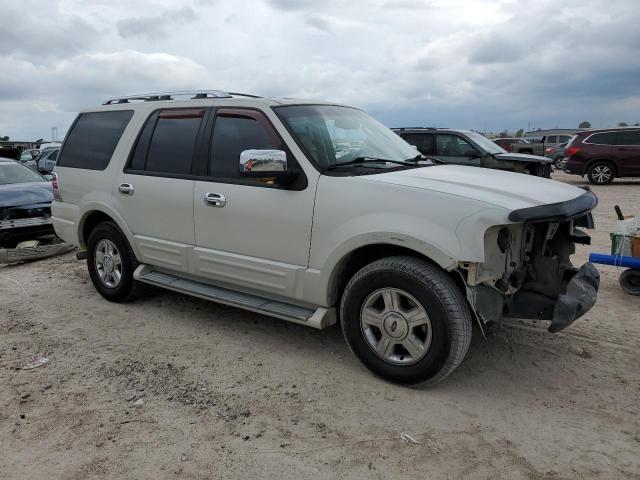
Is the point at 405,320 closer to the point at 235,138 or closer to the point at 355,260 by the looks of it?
the point at 355,260

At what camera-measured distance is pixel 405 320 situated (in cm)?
356

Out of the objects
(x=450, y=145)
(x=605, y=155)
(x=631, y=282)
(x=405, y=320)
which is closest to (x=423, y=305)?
(x=405, y=320)

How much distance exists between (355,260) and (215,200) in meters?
1.24

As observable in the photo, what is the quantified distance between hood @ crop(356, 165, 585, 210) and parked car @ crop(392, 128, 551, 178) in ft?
24.8

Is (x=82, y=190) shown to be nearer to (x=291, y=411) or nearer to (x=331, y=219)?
(x=331, y=219)

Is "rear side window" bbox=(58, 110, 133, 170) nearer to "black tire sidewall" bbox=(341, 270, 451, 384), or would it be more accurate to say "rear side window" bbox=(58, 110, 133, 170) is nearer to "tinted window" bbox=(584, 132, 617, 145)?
Result: "black tire sidewall" bbox=(341, 270, 451, 384)

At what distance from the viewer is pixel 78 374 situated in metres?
4.02

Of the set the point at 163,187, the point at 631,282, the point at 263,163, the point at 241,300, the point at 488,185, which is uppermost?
the point at 263,163

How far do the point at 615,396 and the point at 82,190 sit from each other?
497 cm

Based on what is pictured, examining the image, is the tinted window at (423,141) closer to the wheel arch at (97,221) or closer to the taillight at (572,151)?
the taillight at (572,151)

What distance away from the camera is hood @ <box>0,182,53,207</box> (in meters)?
8.02

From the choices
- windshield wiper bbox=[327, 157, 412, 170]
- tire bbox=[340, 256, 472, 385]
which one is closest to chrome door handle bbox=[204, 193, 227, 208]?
windshield wiper bbox=[327, 157, 412, 170]

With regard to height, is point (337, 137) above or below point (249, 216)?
above

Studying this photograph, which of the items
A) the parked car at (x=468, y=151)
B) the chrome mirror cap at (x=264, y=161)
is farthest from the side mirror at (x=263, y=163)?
the parked car at (x=468, y=151)
